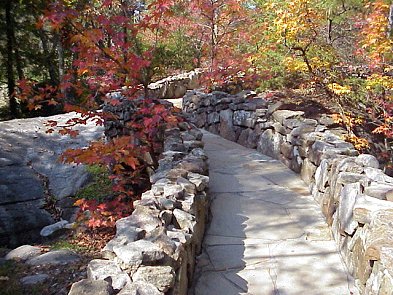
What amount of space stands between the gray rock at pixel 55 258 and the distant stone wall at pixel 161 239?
1178 millimetres

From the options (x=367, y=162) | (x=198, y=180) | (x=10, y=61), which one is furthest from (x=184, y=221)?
(x=10, y=61)

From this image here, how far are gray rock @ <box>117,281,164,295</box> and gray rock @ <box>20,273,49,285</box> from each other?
5.80 feet

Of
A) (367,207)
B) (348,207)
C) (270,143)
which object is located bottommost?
(348,207)

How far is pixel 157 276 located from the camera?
6.87ft

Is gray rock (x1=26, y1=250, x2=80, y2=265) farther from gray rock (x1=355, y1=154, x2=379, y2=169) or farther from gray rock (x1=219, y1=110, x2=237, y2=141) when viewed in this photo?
gray rock (x1=219, y1=110, x2=237, y2=141)

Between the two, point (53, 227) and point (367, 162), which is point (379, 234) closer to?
point (367, 162)

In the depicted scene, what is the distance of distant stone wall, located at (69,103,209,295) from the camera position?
2066 millimetres

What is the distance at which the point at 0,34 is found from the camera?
11.5m

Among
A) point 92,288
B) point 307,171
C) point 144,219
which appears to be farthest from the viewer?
point 307,171

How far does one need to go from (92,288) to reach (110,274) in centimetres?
19

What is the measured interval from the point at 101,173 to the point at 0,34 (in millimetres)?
7448

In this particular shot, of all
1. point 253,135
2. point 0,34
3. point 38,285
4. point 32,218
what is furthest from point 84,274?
point 0,34

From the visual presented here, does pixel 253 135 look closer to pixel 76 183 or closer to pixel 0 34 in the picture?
pixel 76 183

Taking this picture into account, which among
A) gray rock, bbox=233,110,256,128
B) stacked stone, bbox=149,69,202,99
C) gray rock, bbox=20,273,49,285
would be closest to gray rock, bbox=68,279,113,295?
gray rock, bbox=20,273,49,285
